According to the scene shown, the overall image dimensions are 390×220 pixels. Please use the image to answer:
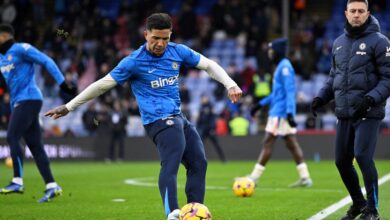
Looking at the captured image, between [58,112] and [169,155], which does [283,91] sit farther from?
[58,112]

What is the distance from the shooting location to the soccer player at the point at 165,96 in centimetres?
830

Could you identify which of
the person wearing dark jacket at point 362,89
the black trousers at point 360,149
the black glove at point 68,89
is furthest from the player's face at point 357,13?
the black glove at point 68,89

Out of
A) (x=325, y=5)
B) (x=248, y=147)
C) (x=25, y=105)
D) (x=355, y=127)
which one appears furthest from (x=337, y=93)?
A: (x=325, y=5)

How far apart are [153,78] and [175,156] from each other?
0.85m

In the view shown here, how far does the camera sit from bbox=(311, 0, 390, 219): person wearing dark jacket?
29.3 ft

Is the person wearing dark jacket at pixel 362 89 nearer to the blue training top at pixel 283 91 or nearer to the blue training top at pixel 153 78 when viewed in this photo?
Answer: the blue training top at pixel 153 78

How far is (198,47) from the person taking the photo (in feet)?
102

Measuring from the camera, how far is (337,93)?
30.3 ft

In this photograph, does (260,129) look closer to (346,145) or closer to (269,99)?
(269,99)

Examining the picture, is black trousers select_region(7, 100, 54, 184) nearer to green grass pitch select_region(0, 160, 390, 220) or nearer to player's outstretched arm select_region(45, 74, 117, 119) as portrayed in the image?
green grass pitch select_region(0, 160, 390, 220)

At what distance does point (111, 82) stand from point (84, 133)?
22.4 metres

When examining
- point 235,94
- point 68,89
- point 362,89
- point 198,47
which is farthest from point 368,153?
point 198,47

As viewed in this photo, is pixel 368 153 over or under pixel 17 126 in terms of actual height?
over

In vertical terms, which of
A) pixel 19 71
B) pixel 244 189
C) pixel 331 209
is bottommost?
pixel 244 189
